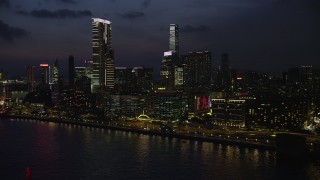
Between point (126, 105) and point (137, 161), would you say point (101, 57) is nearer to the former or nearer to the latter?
point (126, 105)

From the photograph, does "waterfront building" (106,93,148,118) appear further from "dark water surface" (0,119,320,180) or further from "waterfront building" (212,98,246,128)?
"dark water surface" (0,119,320,180)

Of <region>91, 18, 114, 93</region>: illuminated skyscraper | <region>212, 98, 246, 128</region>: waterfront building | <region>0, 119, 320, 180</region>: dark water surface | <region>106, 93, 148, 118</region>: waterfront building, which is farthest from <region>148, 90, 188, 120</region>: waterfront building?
<region>91, 18, 114, 93</region>: illuminated skyscraper

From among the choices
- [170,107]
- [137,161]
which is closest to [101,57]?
[170,107]

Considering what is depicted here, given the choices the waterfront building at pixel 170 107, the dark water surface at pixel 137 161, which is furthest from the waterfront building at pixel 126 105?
the dark water surface at pixel 137 161

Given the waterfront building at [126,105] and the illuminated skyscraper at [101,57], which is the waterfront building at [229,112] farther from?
the illuminated skyscraper at [101,57]

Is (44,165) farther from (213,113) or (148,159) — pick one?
(213,113)

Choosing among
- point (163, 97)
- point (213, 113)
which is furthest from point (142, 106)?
point (213, 113)
